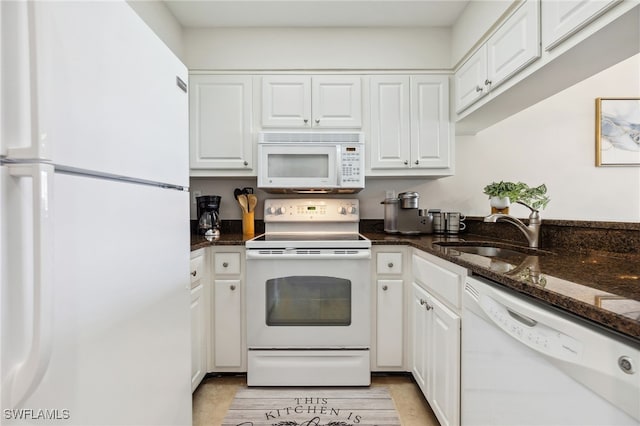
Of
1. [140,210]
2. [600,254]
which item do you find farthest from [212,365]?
[600,254]

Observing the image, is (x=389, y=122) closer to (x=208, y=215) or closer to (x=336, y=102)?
(x=336, y=102)

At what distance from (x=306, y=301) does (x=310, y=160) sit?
992mm

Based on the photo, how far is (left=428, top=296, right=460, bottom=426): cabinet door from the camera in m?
1.25

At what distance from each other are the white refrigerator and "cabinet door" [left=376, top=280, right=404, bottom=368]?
4.09ft

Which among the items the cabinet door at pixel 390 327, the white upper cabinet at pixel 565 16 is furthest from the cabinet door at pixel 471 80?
the cabinet door at pixel 390 327

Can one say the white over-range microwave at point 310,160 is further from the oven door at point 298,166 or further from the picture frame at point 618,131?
the picture frame at point 618,131

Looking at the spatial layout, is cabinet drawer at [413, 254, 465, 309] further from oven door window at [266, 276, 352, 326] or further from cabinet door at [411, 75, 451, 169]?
cabinet door at [411, 75, 451, 169]

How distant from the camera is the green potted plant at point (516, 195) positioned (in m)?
1.61

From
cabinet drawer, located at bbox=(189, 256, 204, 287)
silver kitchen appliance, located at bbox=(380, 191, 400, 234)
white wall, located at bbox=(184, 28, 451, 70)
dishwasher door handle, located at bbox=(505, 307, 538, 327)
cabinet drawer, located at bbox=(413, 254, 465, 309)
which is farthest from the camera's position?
silver kitchen appliance, located at bbox=(380, 191, 400, 234)

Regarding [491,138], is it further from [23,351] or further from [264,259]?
[23,351]

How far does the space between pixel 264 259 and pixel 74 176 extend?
1296 millimetres

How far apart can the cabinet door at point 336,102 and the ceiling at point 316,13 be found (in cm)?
41

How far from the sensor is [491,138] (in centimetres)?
256

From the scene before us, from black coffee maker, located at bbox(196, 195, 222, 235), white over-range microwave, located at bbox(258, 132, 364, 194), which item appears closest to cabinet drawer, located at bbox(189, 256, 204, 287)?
black coffee maker, located at bbox(196, 195, 222, 235)
